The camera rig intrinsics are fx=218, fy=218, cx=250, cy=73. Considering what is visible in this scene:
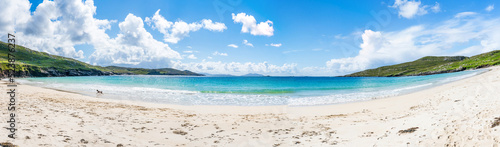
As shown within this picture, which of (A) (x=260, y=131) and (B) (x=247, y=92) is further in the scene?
(B) (x=247, y=92)

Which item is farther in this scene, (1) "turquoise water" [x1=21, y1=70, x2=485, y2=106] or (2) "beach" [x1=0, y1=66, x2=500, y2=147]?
(1) "turquoise water" [x1=21, y1=70, x2=485, y2=106]

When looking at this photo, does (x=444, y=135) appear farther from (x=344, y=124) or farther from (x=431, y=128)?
(x=344, y=124)

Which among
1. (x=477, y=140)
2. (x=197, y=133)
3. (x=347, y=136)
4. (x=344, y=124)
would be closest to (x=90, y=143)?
(x=197, y=133)

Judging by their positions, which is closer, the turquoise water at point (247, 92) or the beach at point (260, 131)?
the beach at point (260, 131)

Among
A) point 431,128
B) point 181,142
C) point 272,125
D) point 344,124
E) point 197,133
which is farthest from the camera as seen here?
point 272,125

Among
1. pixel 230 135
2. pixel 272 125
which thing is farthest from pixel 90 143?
pixel 272 125

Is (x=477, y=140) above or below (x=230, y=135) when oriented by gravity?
above

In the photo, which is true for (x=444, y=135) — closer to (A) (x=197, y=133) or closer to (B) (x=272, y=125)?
(B) (x=272, y=125)

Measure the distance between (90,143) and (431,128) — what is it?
1398 cm

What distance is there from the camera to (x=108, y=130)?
11414 mm

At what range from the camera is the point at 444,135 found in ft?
25.1

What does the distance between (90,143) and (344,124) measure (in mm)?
13077

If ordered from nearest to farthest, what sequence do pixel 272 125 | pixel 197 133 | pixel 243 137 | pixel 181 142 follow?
pixel 181 142
pixel 243 137
pixel 197 133
pixel 272 125

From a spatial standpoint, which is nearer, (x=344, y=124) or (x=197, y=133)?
(x=197, y=133)
